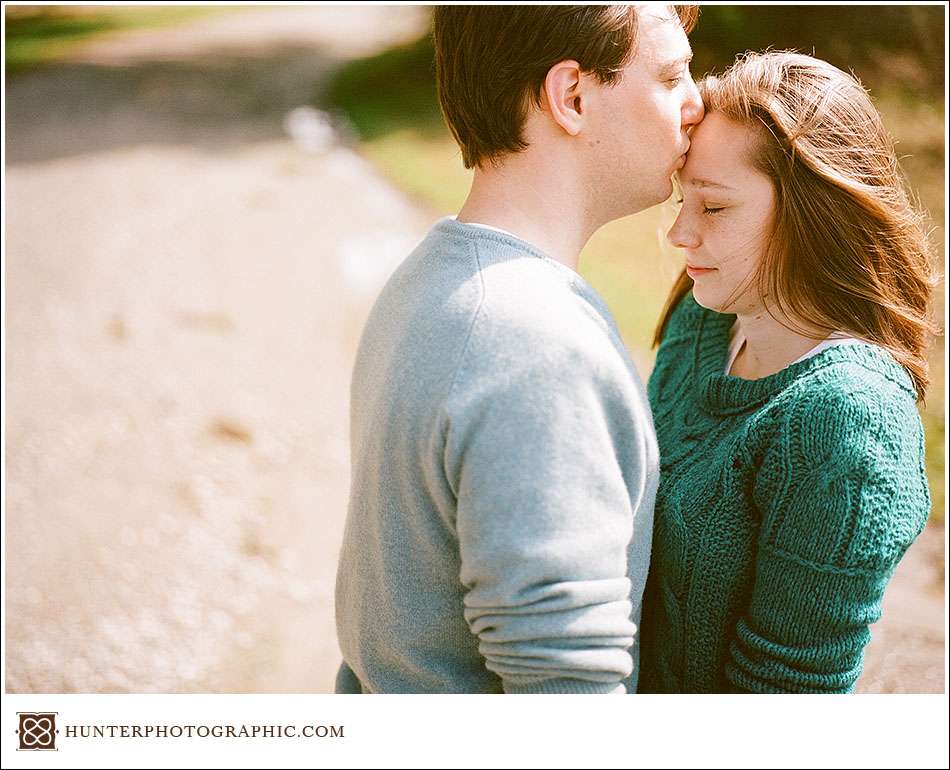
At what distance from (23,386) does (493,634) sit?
14.0 feet

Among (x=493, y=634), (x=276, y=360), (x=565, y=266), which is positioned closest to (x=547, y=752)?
(x=493, y=634)

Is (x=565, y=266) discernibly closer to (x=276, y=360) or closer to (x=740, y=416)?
(x=740, y=416)

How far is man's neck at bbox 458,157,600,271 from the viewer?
61.2 inches

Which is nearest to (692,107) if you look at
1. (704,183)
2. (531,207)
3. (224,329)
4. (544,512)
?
(704,183)

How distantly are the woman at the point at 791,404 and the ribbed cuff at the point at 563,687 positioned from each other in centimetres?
34

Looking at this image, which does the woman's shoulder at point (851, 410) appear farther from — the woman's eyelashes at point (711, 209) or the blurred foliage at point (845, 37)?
the blurred foliage at point (845, 37)

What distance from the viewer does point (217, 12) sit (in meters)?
14.8

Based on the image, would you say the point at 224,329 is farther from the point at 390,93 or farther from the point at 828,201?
the point at 390,93

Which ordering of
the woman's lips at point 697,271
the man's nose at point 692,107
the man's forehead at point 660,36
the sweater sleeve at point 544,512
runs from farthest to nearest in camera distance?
the woman's lips at point 697,271 < the man's nose at point 692,107 < the man's forehead at point 660,36 < the sweater sleeve at point 544,512

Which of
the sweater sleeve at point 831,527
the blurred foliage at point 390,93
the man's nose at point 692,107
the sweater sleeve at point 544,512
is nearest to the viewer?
the sweater sleeve at point 544,512

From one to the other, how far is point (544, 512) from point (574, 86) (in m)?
0.73

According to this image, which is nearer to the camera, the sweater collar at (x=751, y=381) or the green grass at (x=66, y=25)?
the sweater collar at (x=751, y=381)

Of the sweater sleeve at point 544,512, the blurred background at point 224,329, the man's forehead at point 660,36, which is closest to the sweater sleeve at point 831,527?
the sweater sleeve at point 544,512

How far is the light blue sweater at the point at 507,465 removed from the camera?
1.30 m
